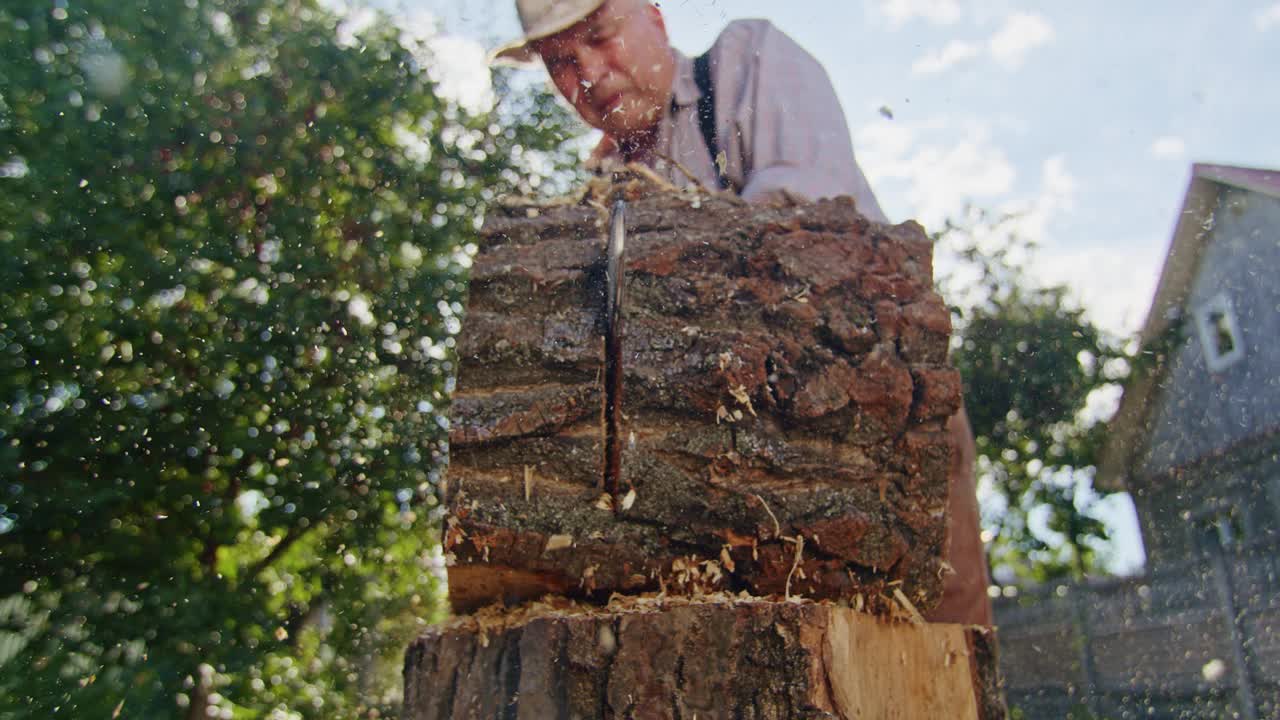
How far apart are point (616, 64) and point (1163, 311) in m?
8.11

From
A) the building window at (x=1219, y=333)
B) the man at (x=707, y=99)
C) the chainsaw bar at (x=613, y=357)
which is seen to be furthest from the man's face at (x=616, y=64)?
the building window at (x=1219, y=333)

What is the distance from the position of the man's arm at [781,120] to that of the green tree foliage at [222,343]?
6.71 feet

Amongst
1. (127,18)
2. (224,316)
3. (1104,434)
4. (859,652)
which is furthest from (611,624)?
(1104,434)

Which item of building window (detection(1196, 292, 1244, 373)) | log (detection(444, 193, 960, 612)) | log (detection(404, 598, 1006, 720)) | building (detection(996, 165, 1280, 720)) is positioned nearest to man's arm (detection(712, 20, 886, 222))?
log (detection(444, 193, 960, 612))

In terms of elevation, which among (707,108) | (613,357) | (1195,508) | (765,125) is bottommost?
(613,357)

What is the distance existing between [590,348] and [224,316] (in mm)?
2549

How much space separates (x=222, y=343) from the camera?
3309 mm

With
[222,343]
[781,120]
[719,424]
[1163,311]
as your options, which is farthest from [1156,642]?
[719,424]

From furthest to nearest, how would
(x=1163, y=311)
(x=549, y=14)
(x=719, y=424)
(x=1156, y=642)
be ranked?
(x=1163, y=311) < (x=1156, y=642) < (x=549, y=14) < (x=719, y=424)

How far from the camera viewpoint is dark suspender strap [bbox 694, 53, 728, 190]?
79.5 inches

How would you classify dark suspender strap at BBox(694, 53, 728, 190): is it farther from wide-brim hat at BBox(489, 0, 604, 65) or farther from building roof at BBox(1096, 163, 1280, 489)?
building roof at BBox(1096, 163, 1280, 489)

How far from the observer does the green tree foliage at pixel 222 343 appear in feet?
9.93

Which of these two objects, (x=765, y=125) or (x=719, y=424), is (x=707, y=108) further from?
(x=719, y=424)

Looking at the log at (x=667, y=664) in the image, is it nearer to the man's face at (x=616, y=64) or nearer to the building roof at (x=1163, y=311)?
the man's face at (x=616, y=64)
